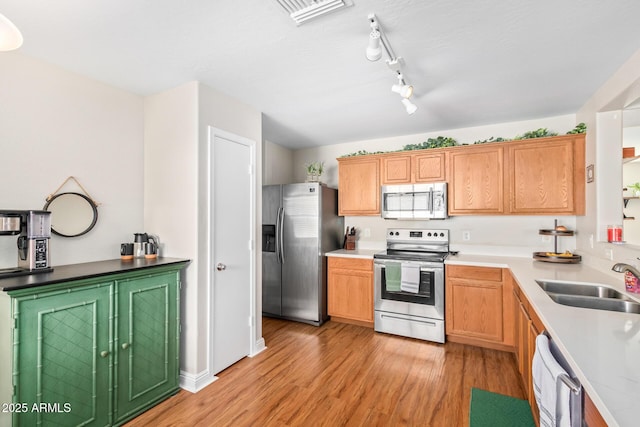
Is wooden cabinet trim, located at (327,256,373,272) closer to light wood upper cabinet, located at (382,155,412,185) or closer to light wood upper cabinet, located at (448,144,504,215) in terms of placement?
light wood upper cabinet, located at (382,155,412,185)

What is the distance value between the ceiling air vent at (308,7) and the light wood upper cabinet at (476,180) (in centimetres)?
253

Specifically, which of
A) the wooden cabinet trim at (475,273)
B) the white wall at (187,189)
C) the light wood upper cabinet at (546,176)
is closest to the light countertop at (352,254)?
the wooden cabinet trim at (475,273)

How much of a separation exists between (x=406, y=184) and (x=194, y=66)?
269 cm

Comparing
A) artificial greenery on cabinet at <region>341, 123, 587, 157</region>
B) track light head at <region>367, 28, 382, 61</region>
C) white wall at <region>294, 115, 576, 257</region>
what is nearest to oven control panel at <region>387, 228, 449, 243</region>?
white wall at <region>294, 115, 576, 257</region>

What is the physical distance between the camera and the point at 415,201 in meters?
3.75

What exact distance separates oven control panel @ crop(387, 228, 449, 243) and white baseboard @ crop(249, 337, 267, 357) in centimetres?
209

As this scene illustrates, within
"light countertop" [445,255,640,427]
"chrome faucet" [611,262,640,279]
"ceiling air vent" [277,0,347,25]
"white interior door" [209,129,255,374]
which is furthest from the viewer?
"white interior door" [209,129,255,374]

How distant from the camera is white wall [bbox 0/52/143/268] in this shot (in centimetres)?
199

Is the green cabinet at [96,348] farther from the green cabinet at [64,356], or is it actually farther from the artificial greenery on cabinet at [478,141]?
the artificial greenery on cabinet at [478,141]

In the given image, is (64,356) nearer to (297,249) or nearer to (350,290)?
(297,249)

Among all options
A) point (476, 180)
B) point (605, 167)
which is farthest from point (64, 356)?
point (605, 167)

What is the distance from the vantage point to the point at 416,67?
7.33ft

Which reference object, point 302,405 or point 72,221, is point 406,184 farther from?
point 72,221

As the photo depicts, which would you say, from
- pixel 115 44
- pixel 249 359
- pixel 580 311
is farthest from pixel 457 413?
pixel 115 44
